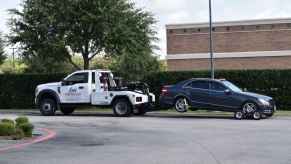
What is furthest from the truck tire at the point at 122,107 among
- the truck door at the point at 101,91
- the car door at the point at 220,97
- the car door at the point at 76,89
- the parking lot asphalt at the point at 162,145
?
the parking lot asphalt at the point at 162,145

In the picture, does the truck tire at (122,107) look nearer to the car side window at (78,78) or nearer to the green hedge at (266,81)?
the car side window at (78,78)

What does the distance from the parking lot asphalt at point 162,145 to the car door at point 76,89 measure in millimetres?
5966

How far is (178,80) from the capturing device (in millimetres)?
31312

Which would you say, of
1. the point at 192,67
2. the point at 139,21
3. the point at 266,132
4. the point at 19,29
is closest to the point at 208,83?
the point at 266,132

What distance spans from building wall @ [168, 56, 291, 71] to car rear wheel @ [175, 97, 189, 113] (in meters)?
26.3

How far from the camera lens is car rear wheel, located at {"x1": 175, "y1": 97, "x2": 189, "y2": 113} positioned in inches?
1024

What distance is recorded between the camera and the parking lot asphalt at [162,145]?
1197 centimetres

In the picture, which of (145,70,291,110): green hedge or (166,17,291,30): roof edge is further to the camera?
(166,17,291,30): roof edge

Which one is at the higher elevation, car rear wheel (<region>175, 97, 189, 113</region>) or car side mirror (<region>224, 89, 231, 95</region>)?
car side mirror (<region>224, 89, 231, 95</region>)

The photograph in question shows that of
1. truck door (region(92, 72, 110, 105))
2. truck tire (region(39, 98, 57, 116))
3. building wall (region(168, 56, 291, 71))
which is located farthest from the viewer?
building wall (region(168, 56, 291, 71))

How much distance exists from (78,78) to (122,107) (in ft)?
8.77

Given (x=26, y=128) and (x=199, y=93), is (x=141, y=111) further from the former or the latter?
(x=26, y=128)

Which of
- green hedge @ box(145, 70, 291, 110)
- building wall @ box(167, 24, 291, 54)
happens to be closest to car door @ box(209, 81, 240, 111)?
green hedge @ box(145, 70, 291, 110)

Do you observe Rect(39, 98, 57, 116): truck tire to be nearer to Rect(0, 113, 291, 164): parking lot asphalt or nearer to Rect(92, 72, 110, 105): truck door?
Rect(92, 72, 110, 105): truck door
